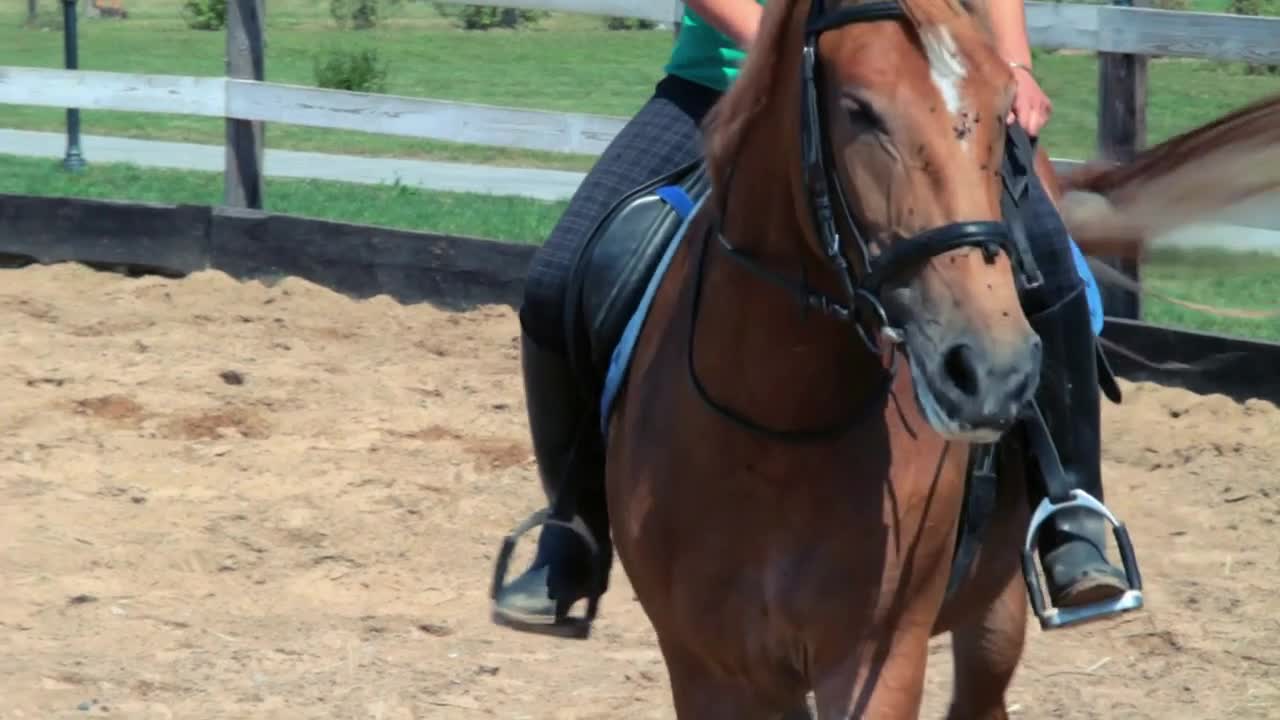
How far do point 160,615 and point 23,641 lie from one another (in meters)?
0.42

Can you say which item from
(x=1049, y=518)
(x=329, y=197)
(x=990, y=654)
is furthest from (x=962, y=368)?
(x=329, y=197)

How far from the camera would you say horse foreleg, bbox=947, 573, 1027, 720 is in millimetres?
4129

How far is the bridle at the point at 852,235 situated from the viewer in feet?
7.98

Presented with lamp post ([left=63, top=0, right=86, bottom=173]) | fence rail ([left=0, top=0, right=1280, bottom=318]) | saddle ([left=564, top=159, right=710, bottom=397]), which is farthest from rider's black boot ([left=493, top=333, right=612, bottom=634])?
lamp post ([left=63, top=0, right=86, bottom=173])

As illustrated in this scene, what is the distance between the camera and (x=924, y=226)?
2461mm

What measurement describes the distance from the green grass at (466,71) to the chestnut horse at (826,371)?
26.0ft

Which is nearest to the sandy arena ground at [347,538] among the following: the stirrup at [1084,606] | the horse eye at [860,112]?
the stirrup at [1084,606]

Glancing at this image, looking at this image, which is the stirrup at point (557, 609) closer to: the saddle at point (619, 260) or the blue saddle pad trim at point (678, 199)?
the saddle at point (619, 260)

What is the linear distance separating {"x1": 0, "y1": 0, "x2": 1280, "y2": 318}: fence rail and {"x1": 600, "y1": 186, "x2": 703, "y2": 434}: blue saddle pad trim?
15.2ft

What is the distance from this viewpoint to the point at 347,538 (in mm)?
6211

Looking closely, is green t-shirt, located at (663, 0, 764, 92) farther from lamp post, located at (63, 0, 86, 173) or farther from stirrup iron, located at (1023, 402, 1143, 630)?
lamp post, located at (63, 0, 86, 173)

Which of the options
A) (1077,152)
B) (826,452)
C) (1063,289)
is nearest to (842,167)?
(826,452)

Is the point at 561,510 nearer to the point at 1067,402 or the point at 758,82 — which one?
the point at 1067,402

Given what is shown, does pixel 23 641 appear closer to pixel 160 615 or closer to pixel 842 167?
pixel 160 615
